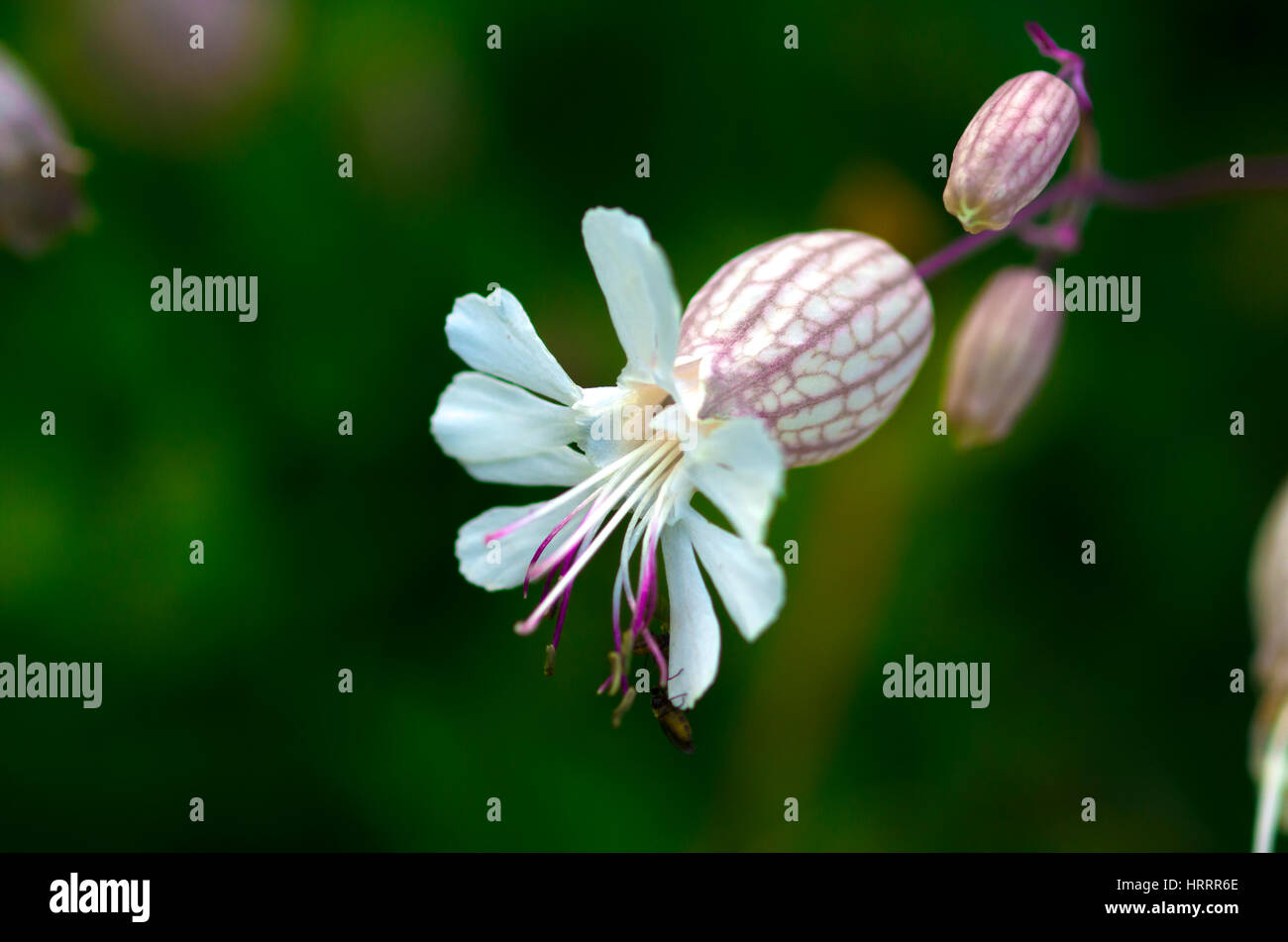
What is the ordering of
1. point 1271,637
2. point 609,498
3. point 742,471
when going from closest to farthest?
point 742,471 → point 609,498 → point 1271,637

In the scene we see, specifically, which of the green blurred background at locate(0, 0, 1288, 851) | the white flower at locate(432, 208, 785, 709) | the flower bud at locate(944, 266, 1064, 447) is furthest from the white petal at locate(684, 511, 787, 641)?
the green blurred background at locate(0, 0, 1288, 851)

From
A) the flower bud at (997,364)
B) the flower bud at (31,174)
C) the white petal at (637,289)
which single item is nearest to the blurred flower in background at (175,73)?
the flower bud at (31,174)

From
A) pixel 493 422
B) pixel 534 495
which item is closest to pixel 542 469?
pixel 493 422

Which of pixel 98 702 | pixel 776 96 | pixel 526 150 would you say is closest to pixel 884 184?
pixel 776 96

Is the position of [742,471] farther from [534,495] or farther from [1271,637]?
[534,495]

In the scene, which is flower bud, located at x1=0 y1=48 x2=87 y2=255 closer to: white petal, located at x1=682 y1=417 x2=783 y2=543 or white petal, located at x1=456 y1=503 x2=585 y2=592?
white petal, located at x1=456 y1=503 x2=585 y2=592

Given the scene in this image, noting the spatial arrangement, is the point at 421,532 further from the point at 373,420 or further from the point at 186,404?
the point at 186,404

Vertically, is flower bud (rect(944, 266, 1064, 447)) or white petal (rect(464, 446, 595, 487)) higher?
Answer: flower bud (rect(944, 266, 1064, 447))
